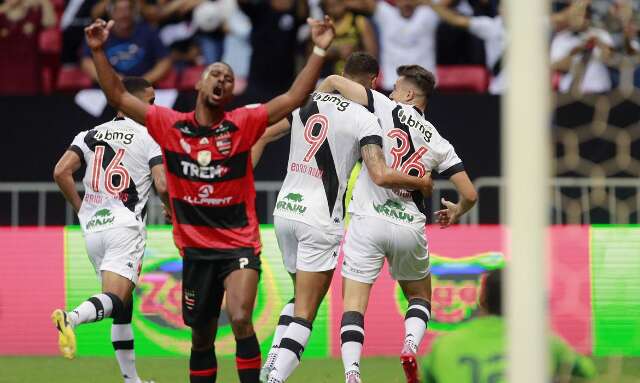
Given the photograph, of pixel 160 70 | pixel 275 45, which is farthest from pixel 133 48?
pixel 275 45

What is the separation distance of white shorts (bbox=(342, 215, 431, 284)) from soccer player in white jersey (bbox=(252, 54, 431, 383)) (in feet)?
0.36

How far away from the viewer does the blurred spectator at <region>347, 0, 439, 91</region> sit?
13.9m

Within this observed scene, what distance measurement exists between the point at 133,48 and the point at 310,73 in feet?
22.9

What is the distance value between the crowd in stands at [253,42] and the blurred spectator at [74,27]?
11 mm

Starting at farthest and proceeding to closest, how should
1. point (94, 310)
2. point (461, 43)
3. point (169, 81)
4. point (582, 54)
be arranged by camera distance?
point (169, 81) < point (461, 43) < point (582, 54) < point (94, 310)

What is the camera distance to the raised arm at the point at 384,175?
852cm

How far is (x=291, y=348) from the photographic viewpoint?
28.0ft

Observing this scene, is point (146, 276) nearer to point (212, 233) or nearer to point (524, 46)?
point (212, 233)

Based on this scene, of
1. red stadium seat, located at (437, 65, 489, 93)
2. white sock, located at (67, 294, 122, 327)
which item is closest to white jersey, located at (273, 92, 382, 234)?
white sock, located at (67, 294, 122, 327)

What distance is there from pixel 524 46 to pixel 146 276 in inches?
316

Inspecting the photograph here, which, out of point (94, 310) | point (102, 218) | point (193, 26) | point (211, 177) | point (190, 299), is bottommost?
point (94, 310)

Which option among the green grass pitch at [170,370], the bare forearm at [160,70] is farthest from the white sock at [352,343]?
the bare forearm at [160,70]

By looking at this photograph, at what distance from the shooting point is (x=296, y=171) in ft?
29.8

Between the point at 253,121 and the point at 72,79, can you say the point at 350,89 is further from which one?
the point at 72,79
